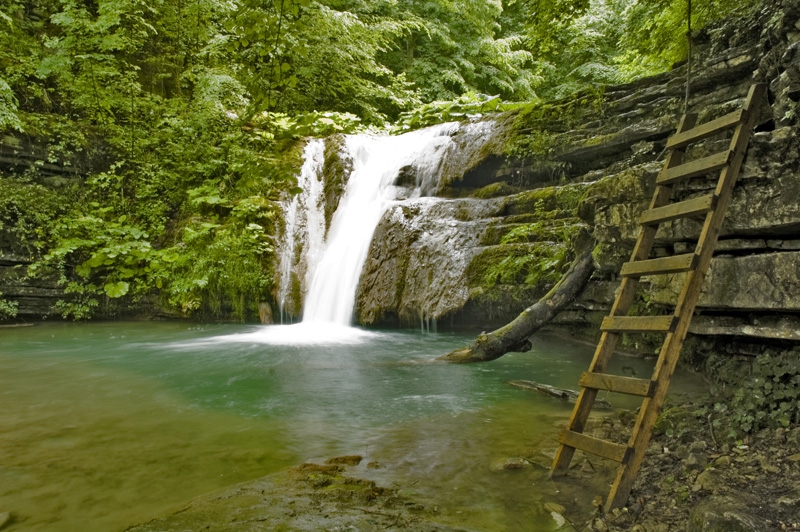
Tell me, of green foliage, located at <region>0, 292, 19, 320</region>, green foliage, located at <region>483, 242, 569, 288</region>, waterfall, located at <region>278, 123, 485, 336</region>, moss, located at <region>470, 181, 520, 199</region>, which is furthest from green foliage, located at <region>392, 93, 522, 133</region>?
green foliage, located at <region>0, 292, 19, 320</region>

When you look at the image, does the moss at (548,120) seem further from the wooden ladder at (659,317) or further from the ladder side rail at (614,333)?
the wooden ladder at (659,317)

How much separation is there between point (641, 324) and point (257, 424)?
2.87 metres

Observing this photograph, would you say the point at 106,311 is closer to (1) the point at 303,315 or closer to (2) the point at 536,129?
(1) the point at 303,315

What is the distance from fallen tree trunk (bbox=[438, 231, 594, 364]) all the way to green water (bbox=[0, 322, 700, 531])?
314 mm

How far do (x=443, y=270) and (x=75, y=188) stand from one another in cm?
877

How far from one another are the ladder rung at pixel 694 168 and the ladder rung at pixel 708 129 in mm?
227

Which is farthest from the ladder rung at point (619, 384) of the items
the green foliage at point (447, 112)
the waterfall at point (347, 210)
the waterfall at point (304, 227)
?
the green foliage at point (447, 112)

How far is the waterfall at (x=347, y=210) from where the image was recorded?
9.54 m

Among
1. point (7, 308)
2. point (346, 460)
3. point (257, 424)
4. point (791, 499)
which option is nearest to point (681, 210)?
point (791, 499)

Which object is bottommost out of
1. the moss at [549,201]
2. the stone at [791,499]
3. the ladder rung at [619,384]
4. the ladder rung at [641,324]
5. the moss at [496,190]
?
the stone at [791,499]

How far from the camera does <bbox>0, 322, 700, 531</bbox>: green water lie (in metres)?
2.52

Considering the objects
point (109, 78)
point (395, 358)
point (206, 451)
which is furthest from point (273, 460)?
point (109, 78)

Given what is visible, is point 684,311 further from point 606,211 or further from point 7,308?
point 7,308

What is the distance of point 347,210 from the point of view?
1088cm
